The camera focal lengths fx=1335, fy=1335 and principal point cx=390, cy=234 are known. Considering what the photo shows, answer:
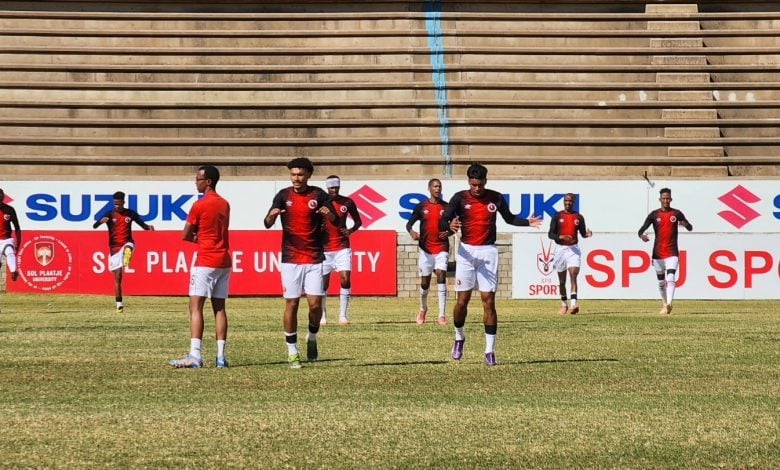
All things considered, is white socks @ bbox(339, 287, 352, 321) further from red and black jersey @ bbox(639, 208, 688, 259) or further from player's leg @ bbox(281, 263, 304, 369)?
player's leg @ bbox(281, 263, 304, 369)

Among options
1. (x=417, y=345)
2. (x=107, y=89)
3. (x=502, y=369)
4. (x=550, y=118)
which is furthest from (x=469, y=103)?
(x=502, y=369)

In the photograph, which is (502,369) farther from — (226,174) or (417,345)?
(226,174)

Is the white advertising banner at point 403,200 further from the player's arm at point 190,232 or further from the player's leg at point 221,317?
the player's arm at point 190,232

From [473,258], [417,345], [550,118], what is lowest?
[417,345]

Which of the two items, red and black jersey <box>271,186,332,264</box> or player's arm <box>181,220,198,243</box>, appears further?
red and black jersey <box>271,186,332,264</box>

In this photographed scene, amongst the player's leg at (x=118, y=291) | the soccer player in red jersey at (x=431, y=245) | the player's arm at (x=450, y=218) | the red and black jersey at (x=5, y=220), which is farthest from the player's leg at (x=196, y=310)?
the player's leg at (x=118, y=291)

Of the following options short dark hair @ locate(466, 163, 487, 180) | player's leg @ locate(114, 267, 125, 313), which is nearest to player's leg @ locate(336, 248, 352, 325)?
player's leg @ locate(114, 267, 125, 313)

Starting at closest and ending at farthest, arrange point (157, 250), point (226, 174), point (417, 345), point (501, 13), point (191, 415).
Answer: point (191, 415) → point (417, 345) → point (157, 250) → point (226, 174) → point (501, 13)

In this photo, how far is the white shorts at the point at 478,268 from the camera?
15.6 meters

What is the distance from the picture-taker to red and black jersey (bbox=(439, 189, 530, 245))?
15750mm

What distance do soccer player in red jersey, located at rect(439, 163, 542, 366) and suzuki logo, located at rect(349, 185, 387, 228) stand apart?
66.4 ft

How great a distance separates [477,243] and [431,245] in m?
8.88

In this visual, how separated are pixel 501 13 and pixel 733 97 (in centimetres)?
776

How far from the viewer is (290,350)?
15.0 m
